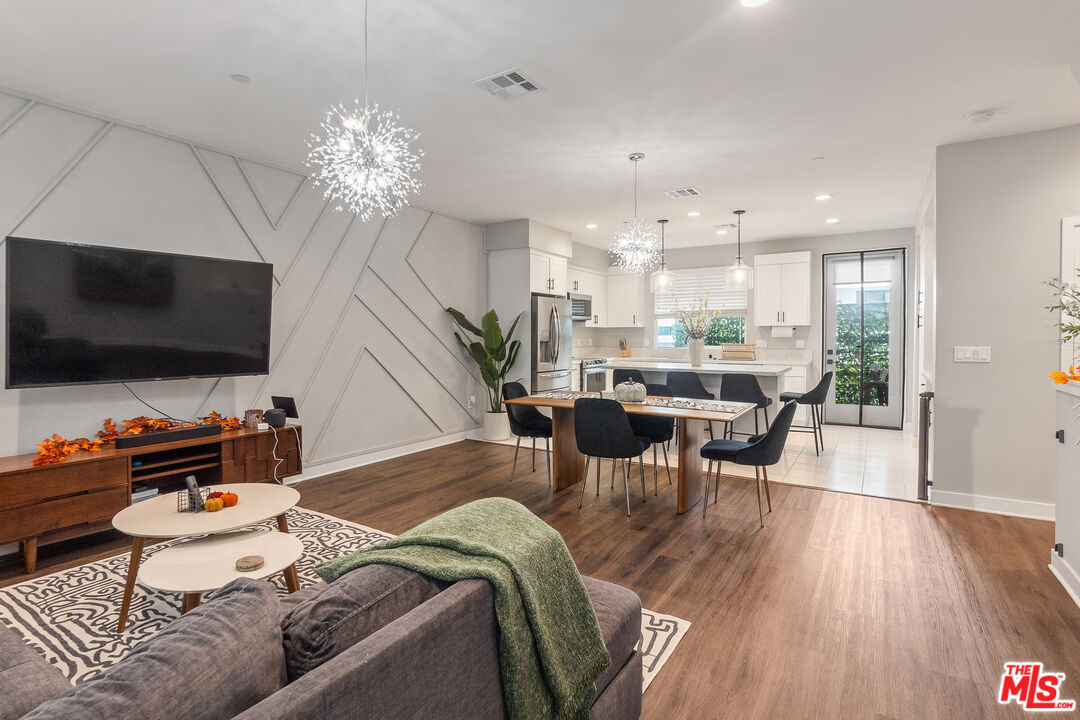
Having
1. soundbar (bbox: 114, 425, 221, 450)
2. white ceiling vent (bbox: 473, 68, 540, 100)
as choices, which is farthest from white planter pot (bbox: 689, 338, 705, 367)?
soundbar (bbox: 114, 425, 221, 450)

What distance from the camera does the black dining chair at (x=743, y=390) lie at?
5453 mm

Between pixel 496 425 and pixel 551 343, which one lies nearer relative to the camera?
pixel 496 425

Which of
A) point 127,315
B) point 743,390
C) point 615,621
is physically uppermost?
point 127,315

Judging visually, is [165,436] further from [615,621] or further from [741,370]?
[741,370]

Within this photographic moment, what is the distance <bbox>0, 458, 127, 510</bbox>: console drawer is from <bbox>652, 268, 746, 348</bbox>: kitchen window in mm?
6914

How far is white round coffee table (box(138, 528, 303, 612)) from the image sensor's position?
6.54 ft

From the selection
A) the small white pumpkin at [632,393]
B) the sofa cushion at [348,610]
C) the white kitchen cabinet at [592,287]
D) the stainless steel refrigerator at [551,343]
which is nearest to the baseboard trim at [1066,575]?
the small white pumpkin at [632,393]

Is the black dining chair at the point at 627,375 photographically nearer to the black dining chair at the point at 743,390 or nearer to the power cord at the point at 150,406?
the black dining chair at the point at 743,390

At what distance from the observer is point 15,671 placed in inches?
41.1

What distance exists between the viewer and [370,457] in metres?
5.38

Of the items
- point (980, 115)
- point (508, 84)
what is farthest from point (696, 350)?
point (508, 84)

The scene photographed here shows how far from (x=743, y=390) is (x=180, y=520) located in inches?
191

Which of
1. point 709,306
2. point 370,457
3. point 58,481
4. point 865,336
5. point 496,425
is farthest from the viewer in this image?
point 709,306

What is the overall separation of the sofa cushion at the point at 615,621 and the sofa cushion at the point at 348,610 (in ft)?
2.02
